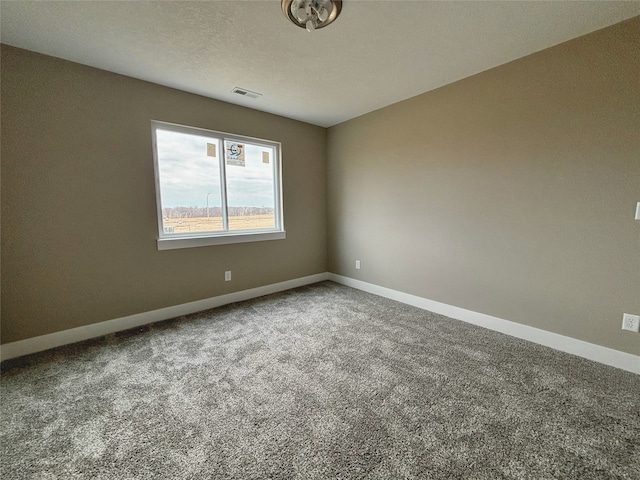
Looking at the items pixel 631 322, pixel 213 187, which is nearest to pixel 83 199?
pixel 213 187

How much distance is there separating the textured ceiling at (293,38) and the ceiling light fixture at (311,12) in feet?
0.26

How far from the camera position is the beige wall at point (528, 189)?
1.88 meters

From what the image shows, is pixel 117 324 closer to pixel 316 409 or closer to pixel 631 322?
pixel 316 409

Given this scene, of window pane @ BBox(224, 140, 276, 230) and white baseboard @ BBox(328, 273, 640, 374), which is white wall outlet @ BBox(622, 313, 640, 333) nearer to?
white baseboard @ BBox(328, 273, 640, 374)

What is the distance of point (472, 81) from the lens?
253 cm

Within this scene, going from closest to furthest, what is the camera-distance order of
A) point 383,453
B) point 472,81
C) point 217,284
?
point 383,453 → point 472,81 → point 217,284

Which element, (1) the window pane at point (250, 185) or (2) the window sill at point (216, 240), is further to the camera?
(1) the window pane at point (250, 185)

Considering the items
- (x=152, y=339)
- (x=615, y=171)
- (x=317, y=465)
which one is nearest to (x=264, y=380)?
(x=317, y=465)

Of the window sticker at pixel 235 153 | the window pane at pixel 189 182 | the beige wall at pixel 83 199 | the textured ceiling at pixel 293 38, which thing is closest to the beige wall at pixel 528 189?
the textured ceiling at pixel 293 38

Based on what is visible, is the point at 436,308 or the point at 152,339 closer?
the point at 152,339

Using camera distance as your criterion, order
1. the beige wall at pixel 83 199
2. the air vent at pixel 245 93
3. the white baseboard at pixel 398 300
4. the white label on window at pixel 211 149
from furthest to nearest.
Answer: the white label on window at pixel 211 149 < the air vent at pixel 245 93 < the beige wall at pixel 83 199 < the white baseboard at pixel 398 300

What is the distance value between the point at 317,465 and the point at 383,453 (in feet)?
1.08

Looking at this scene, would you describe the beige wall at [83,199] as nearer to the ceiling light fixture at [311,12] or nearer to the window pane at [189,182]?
the window pane at [189,182]

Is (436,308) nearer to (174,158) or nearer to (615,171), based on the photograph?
(615,171)
